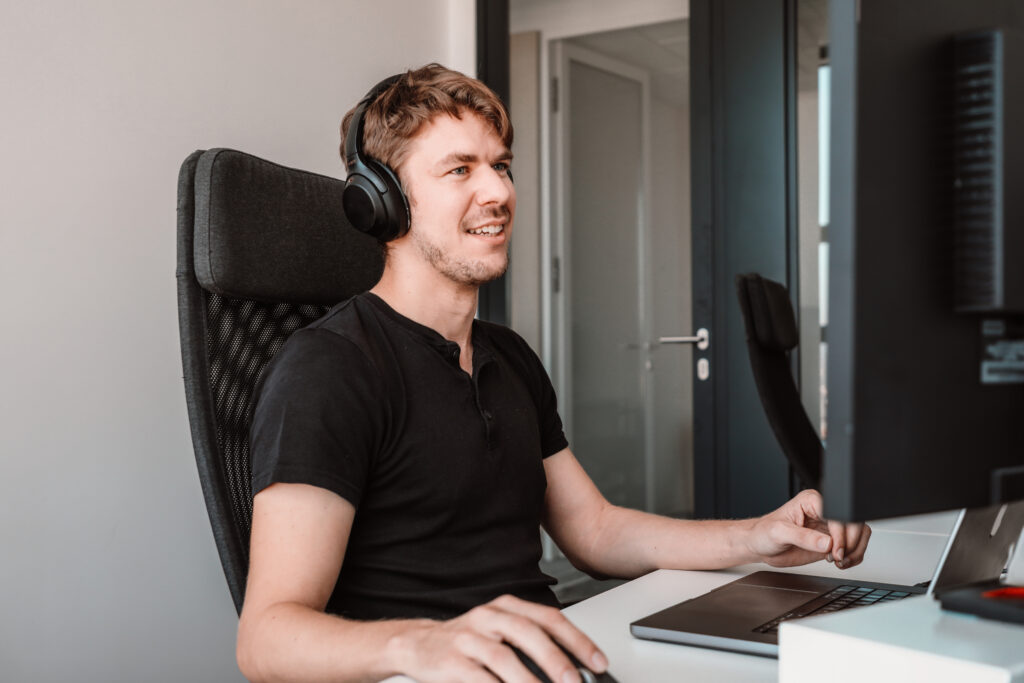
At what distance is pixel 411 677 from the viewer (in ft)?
2.17

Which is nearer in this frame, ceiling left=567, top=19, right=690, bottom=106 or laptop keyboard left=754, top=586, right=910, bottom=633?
laptop keyboard left=754, top=586, right=910, bottom=633

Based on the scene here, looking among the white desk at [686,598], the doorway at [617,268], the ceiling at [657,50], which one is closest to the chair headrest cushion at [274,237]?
the white desk at [686,598]

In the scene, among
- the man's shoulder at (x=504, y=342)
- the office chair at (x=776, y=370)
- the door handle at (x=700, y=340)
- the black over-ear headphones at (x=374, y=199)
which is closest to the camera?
the black over-ear headphones at (x=374, y=199)

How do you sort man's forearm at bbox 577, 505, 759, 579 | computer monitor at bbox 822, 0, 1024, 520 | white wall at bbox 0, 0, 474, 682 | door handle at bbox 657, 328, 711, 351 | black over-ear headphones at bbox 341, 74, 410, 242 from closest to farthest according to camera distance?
computer monitor at bbox 822, 0, 1024, 520 → man's forearm at bbox 577, 505, 759, 579 → black over-ear headphones at bbox 341, 74, 410, 242 → white wall at bbox 0, 0, 474, 682 → door handle at bbox 657, 328, 711, 351

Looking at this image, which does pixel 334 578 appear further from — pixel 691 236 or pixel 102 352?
pixel 691 236

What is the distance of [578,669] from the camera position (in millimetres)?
617

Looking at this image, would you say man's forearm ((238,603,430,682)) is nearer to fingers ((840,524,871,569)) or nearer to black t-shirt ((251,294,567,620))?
black t-shirt ((251,294,567,620))

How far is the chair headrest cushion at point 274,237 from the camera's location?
1035 millimetres

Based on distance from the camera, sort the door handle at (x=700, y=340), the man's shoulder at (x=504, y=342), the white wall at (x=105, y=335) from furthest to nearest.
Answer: the door handle at (x=700, y=340), the white wall at (x=105, y=335), the man's shoulder at (x=504, y=342)

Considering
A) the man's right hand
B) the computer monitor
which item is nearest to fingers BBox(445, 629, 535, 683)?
the man's right hand

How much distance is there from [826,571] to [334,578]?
21.3 inches

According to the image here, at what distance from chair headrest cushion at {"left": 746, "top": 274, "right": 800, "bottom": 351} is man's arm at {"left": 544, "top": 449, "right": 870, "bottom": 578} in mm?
543

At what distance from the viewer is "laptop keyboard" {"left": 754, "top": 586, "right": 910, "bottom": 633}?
0.80 meters

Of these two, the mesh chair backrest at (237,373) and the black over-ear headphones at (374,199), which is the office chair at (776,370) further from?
the mesh chair backrest at (237,373)
